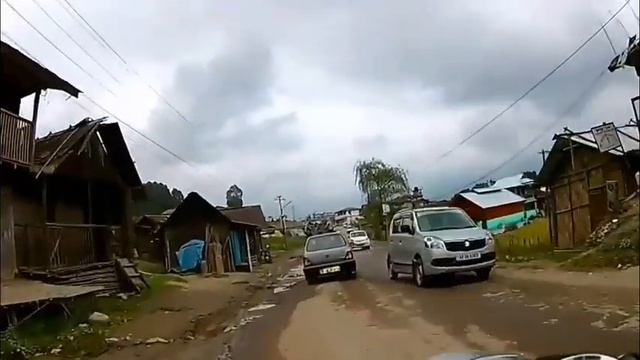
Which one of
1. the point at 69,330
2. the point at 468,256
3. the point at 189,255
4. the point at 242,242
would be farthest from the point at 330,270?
the point at 242,242

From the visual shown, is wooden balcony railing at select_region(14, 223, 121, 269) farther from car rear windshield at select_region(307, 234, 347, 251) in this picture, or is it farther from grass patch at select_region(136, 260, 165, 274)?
grass patch at select_region(136, 260, 165, 274)

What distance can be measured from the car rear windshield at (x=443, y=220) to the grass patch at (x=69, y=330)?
6.00 m

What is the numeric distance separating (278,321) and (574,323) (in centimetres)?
903

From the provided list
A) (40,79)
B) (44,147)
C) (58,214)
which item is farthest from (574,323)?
(58,214)

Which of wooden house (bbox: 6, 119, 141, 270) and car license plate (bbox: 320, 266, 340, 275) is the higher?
wooden house (bbox: 6, 119, 141, 270)

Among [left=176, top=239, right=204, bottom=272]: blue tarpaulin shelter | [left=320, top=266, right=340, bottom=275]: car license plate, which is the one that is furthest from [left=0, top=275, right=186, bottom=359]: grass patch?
[left=176, top=239, right=204, bottom=272]: blue tarpaulin shelter

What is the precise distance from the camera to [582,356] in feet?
7.10

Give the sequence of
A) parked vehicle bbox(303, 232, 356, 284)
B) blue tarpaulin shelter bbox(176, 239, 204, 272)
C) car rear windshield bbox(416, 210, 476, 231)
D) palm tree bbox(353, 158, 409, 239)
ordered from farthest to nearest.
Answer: palm tree bbox(353, 158, 409, 239) < blue tarpaulin shelter bbox(176, 239, 204, 272) < parked vehicle bbox(303, 232, 356, 284) < car rear windshield bbox(416, 210, 476, 231)

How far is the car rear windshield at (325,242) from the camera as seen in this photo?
1966 centimetres

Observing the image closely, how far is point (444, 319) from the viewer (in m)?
8.88

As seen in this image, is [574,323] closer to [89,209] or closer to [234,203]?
[89,209]

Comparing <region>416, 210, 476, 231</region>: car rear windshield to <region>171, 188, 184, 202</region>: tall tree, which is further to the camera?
<region>171, 188, 184, 202</region>: tall tree

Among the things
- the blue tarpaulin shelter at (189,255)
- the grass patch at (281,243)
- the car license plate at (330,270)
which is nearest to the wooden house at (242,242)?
the blue tarpaulin shelter at (189,255)

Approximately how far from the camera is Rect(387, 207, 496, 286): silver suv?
12.5 m
